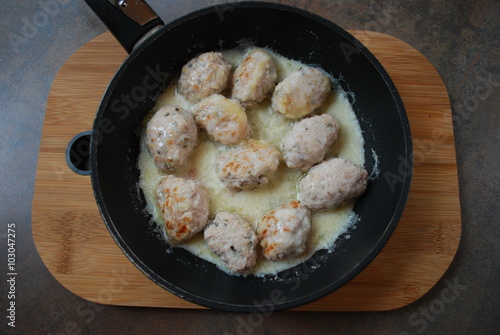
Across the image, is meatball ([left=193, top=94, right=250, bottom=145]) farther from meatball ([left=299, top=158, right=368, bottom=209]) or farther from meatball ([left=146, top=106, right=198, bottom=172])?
meatball ([left=299, top=158, right=368, bottom=209])

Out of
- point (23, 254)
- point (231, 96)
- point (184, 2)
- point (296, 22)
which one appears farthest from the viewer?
point (184, 2)

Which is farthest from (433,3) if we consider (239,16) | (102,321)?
(102,321)

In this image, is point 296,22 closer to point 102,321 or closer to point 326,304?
point 326,304
